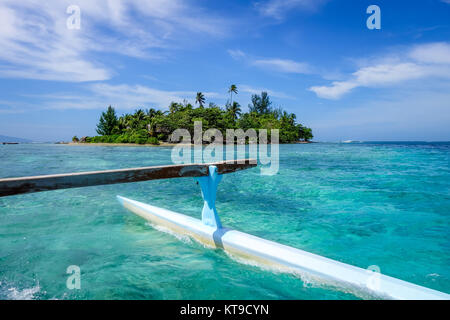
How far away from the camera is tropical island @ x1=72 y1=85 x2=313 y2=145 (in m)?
Answer: 49.9

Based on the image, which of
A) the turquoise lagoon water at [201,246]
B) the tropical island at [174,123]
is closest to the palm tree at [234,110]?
the tropical island at [174,123]

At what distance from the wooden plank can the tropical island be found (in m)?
46.8

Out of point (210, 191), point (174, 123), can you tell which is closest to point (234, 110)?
point (174, 123)

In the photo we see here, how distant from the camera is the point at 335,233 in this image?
449cm

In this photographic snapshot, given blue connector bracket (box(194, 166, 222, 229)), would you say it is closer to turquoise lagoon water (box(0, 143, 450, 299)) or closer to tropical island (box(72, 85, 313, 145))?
turquoise lagoon water (box(0, 143, 450, 299))

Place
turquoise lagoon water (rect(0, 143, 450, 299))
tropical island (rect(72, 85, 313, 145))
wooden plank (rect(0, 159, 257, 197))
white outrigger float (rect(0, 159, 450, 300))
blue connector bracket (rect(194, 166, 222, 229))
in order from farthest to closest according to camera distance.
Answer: tropical island (rect(72, 85, 313, 145))
blue connector bracket (rect(194, 166, 222, 229))
turquoise lagoon water (rect(0, 143, 450, 299))
white outrigger float (rect(0, 159, 450, 300))
wooden plank (rect(0, 159, 257, 197))

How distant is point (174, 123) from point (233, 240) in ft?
157

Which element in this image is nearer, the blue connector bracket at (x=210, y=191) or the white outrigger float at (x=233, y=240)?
the white outrigger float at (x=233, y=240)

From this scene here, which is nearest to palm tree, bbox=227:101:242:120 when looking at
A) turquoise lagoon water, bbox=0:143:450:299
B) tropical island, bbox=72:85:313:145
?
tropical island, bbox=72:85:313:145

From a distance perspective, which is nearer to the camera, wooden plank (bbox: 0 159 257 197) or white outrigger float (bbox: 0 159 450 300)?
wooden plank (bbox: 0 159 257 197)

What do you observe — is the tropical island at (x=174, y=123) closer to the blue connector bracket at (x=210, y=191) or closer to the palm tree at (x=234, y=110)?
the palm tree at (x=234, y=110)

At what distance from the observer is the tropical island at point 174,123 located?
49906mm
